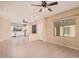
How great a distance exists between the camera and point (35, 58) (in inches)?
144

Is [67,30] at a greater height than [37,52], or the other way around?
[67,30]

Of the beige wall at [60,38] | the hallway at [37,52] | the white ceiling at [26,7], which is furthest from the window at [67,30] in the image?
the white ceiling at [26,7]

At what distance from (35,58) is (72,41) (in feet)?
8.84

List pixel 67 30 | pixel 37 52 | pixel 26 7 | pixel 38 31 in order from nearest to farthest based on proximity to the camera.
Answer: pixel 37 52
pixel 26 7
pixel 67 30
pixel 38 31

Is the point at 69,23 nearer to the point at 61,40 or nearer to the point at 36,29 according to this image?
the point at 61,40

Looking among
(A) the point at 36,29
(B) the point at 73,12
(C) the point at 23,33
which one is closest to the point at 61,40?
(B) the point at 73,12

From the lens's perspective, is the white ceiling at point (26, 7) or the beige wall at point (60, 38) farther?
the beige wall at point (60, 38)

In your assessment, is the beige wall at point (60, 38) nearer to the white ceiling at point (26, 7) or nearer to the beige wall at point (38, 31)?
the white ceiling at point (26, 7)

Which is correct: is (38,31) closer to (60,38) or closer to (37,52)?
(60,38)

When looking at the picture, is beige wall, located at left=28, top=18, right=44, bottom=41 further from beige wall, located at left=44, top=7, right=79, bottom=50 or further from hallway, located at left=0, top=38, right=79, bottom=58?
hallway, located at left=0, top=38, right=79, bottom=58

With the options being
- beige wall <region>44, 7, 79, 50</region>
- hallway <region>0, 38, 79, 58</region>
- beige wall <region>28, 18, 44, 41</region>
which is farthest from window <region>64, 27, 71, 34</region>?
beige wall <region>28, 18, 44, 41</region>

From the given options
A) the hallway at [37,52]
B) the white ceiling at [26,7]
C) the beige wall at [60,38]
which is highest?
the white ceiling at [26,7]

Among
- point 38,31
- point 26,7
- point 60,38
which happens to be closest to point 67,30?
point 60,38

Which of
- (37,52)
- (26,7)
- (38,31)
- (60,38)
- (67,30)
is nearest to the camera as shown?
(37,52)
